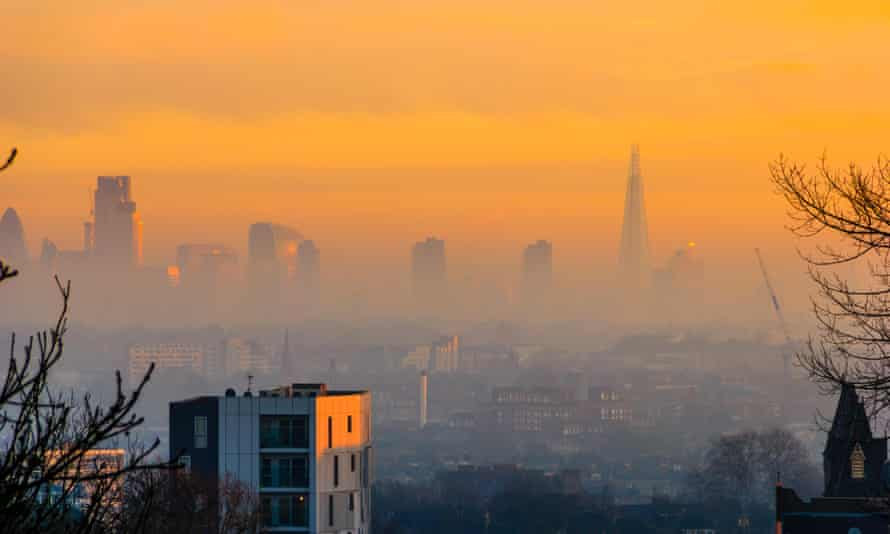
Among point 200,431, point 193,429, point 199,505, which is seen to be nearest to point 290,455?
point 200,431

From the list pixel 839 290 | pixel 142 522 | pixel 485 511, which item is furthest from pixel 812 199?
pixel 485 511

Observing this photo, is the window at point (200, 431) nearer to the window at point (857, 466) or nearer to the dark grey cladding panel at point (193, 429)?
the dark grey cladding panel at point (193, 429)

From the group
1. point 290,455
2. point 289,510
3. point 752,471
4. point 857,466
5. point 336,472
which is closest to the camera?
point 289,510

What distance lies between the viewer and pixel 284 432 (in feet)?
130

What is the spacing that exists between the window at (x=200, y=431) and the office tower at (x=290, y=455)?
0.09 metres

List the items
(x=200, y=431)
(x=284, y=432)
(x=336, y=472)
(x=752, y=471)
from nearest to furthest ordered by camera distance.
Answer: (x=284, y=432)
(x=336, y=472)
(x=200, y=431)
(x=752, y=471)

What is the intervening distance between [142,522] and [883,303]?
6491 mm

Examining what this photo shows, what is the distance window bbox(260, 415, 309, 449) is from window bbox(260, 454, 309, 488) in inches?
7.7

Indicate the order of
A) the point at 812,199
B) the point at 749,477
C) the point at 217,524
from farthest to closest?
the point at 749,477 < the point at 217,524 < the point at 812,199

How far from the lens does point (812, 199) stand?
14648 millimetres

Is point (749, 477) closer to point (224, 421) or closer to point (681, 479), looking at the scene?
point (681, 479)

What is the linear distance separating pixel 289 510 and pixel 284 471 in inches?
27.8

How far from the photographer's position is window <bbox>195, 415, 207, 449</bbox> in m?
40.7

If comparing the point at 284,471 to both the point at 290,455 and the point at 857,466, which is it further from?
the point at 857,466
